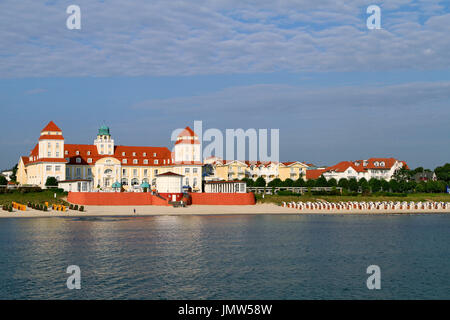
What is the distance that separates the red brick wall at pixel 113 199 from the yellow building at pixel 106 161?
11.4m

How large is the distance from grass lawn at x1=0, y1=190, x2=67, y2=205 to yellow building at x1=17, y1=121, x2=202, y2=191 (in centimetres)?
1071

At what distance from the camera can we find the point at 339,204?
310 feet

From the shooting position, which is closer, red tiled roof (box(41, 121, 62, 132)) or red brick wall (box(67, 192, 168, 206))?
red brick wall (box(67, 192, 168, 206))

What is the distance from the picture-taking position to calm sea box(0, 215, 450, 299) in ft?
91.1

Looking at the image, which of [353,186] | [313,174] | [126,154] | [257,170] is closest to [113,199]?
[126,154]

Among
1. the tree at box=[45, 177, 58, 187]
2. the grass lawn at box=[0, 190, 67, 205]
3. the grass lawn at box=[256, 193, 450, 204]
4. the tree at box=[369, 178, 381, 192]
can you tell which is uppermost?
the tree at box=[45, 177, 58, 187]

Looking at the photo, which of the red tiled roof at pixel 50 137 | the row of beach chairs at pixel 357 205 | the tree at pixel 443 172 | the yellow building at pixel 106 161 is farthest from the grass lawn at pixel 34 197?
the tree at pixel 443 172

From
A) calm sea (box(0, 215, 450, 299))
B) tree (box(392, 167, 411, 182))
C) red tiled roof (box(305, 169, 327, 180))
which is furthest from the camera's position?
red tiled roof (box(305, 169, 327, 180))

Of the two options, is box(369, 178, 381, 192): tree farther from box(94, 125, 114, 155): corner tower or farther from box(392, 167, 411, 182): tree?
box(94, 125, 114, 155): corner tower

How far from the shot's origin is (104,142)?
111 meters

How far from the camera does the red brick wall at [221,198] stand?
88375 millimetres

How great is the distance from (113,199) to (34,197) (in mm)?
12270

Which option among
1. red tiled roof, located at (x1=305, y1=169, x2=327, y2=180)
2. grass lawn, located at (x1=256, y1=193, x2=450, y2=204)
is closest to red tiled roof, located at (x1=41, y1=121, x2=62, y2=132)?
grass lawn, located at (x1=256, y1=193, x2=450, y2=204)
